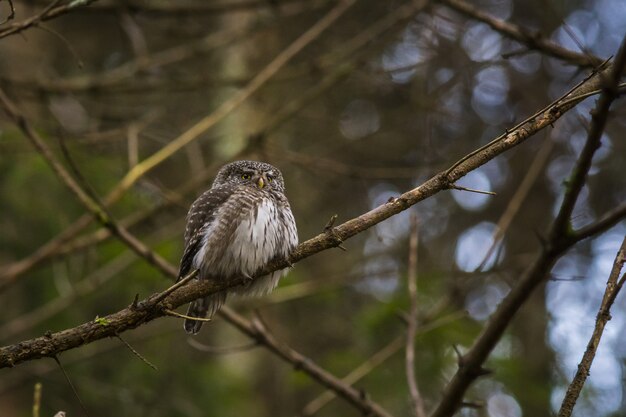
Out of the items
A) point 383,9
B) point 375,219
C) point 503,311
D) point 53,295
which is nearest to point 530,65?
point 383,9

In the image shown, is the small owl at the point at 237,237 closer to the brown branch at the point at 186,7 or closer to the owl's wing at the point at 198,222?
the owl's wing at the point at 198,222

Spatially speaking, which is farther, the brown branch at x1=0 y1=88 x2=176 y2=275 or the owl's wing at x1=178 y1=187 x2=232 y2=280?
the owl's wing at x1=178 y1=187 x2=232 y2=280

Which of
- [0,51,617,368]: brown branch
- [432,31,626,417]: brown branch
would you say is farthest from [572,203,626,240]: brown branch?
[0,51,617,368]: brown branch

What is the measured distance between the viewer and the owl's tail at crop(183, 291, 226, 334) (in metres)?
5.32

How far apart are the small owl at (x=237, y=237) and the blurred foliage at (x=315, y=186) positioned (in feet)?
2.82

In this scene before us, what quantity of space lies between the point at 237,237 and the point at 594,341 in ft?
8.58

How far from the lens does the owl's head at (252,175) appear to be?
5865 millimetres

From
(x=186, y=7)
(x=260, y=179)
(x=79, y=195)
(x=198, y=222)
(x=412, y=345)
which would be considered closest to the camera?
(x=412, y=345)

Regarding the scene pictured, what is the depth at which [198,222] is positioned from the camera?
17.6 feet

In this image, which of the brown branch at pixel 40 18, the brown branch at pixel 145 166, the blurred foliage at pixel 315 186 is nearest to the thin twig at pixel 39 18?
the brown branch at pixel 40 18

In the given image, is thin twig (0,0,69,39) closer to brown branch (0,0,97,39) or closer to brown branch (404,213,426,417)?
brown branch (0,0,97,39)

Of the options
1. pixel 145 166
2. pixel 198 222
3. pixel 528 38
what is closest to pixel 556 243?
pixel 528 38

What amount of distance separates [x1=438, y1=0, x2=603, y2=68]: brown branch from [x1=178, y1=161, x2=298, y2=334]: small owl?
1843 millimetres

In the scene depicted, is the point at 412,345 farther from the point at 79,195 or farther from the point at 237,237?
the point at 79,195
